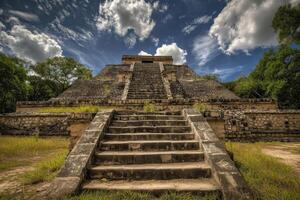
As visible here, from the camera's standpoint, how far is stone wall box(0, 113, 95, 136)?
761 centimetres

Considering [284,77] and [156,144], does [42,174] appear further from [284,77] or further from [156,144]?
[284,77]

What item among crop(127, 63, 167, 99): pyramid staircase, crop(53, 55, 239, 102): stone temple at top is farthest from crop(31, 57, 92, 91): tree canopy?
crop(127, 63, 167, 99): pyramid staircase

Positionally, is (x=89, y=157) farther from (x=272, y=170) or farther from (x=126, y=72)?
(x=126, y=72)

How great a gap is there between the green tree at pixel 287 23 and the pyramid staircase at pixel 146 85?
10.2 meters

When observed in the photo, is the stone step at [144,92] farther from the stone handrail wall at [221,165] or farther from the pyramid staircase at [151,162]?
the stone handrail wall at [221,165]

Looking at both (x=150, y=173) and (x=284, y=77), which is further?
(x=284, y=77)

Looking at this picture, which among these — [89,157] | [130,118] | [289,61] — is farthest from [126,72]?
[289,61]

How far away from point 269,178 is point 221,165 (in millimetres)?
1049

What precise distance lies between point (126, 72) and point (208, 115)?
11169 millimetres

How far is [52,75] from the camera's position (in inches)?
909

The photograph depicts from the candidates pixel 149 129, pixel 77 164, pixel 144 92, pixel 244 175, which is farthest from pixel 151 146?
pixel 144 92

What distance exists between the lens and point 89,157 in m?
2.87

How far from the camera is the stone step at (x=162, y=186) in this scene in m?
2.27

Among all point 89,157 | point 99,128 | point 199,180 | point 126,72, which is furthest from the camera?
point 126,72
